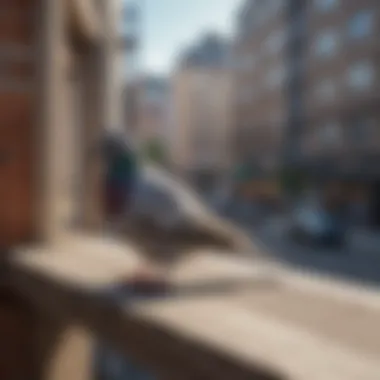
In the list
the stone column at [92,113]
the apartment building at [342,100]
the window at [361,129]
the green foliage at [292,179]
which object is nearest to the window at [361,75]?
the apartment building at [342,100]

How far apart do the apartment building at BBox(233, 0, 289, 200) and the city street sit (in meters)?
0.93

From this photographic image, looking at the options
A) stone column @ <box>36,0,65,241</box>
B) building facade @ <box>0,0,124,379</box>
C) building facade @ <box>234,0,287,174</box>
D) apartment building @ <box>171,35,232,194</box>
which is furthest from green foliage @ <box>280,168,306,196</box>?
stone column @ <box>36,0,65,241</box>

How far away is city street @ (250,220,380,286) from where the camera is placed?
10.8 ft

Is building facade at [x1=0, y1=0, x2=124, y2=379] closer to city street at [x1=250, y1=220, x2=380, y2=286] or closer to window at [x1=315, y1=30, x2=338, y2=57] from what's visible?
city street at [x1=250, y1=220, x2=380, y2=286]

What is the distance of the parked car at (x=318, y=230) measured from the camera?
167 inches

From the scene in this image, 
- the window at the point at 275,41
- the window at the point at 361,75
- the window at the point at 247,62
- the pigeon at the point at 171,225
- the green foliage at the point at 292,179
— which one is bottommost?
the green foliage at the point at 292,179

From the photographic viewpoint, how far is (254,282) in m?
1.05

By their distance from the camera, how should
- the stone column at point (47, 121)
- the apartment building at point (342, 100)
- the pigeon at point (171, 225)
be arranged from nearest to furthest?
the pigeon at point (171, 225) < the stone column at point (47, 121) < the apartment building at point (342, 100)

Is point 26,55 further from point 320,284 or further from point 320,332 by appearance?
point 320,332

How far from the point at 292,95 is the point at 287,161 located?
0.72 meters

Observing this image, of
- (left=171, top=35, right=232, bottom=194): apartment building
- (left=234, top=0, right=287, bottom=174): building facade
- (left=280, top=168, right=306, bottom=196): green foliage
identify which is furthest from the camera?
(left=171, top=35, right=232, bottom=194): apartment building

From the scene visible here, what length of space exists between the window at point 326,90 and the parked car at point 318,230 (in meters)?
0.76

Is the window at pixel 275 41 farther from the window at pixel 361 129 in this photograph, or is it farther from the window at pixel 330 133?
Result: the window at pixel 361 129

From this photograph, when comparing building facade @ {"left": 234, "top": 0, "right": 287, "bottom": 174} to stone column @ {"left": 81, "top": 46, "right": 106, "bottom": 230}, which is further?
building facade @ {"left": 234, "top": 0, "right": 287, "bottom": 174}
